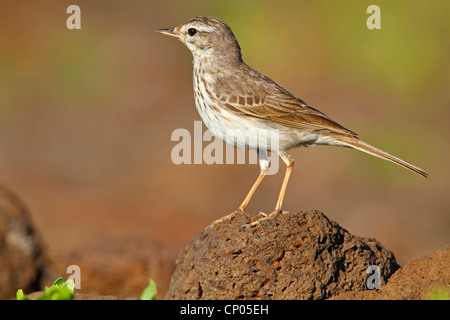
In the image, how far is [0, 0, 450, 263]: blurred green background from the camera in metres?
17.0

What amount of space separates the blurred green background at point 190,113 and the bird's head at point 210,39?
7.07m

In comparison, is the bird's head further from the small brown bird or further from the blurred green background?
the blurred green background

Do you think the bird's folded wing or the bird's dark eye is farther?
the bird's dark eye

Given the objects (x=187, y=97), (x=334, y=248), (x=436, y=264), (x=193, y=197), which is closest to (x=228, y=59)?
(x=334, y=248)

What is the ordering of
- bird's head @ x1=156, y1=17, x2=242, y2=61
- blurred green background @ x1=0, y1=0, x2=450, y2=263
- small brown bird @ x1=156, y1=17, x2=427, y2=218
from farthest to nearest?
blurred green background @ x1=0, y1=0, x2=450, y2=263, bird's head @ x1=156, y1=17, x2=242, y2=61, small brown bird @ x1=156, y1=17, x2=427, y2=218

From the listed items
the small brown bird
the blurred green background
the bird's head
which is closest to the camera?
the small brown bird

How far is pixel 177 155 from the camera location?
19875 mm

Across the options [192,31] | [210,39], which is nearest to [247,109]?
[210,39]

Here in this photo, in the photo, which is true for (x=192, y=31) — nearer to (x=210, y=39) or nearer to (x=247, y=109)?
(x=210, y=39)

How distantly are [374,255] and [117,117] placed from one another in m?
15.6

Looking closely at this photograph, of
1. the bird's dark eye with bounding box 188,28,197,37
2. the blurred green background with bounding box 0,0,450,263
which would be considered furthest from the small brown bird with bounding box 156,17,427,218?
the blurred green background with bounding box 0,0,450,263

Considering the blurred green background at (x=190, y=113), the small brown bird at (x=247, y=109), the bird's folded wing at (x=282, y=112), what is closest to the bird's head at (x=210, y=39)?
the small brown bird at (x=247, y=109)

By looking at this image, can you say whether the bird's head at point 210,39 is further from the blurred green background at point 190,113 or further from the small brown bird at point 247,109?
the blurred green background at point 190,113

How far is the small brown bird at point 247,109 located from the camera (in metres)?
8.08
